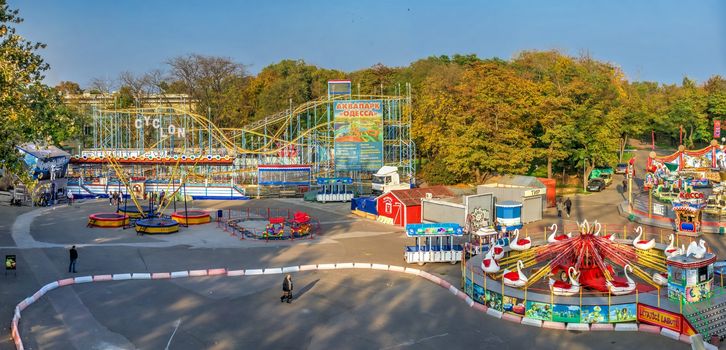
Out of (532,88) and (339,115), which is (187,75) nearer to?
(339,115)

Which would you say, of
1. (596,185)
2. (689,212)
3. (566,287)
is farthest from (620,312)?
(596,185)

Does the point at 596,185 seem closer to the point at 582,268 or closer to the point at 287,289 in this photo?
the point at 582,268

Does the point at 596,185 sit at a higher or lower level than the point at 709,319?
higher

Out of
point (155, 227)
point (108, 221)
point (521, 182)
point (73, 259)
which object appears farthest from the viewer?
point (521, 182)

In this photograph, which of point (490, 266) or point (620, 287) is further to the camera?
point (490, 266)

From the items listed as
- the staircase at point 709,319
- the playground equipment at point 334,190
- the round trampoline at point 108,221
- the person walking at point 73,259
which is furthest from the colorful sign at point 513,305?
the playground equipment at point 334,190

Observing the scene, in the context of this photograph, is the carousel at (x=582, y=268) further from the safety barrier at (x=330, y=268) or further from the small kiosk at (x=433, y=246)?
the small kiosk at (x=433, y=246)
